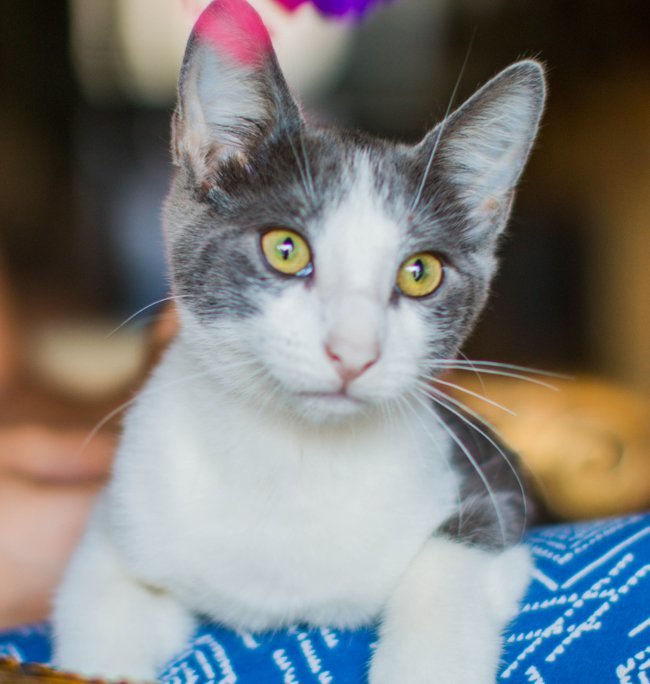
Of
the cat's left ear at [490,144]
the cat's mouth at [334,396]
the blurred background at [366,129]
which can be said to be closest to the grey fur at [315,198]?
the cat's left ear at [490,144]

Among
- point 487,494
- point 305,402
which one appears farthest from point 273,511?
point 487,494

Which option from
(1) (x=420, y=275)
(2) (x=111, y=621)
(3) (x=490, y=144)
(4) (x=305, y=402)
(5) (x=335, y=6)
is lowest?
(2) (x=111, y=621)

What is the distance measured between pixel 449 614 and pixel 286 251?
0.40 m

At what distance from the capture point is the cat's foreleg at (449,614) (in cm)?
71

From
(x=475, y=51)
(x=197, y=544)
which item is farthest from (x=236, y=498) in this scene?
(x=475, y=51)

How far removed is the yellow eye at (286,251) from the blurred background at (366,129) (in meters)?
0.96

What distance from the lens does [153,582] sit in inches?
33.9

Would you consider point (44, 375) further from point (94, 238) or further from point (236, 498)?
point (236, 498)

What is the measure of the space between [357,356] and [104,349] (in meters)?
1.44

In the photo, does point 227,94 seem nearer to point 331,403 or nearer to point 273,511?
point 331,403

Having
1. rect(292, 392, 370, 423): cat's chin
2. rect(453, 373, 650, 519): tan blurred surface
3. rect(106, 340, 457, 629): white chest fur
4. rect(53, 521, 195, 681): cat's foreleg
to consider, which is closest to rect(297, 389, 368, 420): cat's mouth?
rect(292, 392, 370, 423): cat's chin

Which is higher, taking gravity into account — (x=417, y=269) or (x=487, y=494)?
(x=417, y=269)

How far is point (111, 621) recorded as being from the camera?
2.73 feet

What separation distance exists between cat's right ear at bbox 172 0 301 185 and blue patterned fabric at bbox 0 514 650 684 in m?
0.51
